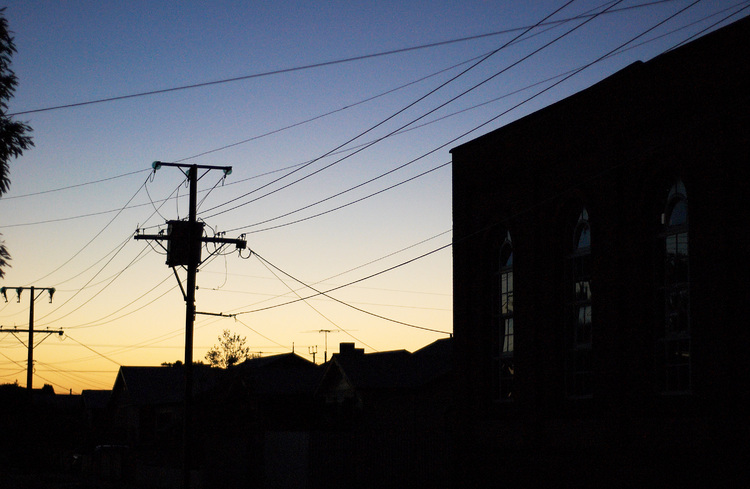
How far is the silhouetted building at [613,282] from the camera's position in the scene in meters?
17.2

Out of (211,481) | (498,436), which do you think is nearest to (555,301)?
(498,436)

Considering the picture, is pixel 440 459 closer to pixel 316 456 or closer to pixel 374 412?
pixel 316 456

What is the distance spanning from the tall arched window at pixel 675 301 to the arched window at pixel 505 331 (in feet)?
17.3

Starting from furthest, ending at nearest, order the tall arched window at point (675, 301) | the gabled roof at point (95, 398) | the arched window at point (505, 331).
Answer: the gabled roof at point (95, 398), the arched window at point (505, 331), the tall arched window at point (675, 301)

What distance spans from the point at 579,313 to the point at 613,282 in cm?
187

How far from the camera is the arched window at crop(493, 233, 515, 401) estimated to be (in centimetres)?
2369

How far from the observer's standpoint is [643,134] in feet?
63.4

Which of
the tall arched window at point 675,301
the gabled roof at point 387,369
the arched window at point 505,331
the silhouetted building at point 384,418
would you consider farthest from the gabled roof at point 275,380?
the tall arched window at point 675,301

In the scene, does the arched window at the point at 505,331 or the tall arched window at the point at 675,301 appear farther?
the arched window at the point at 505,331

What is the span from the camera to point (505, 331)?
78.7ft

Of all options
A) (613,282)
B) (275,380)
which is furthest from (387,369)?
(613,282)

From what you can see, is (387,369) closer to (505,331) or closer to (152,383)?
(505,331)

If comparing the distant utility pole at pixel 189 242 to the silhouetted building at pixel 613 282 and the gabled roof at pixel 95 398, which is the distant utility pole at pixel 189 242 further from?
the gabled roof at pixel 95 398

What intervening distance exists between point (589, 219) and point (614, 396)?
415 cm
